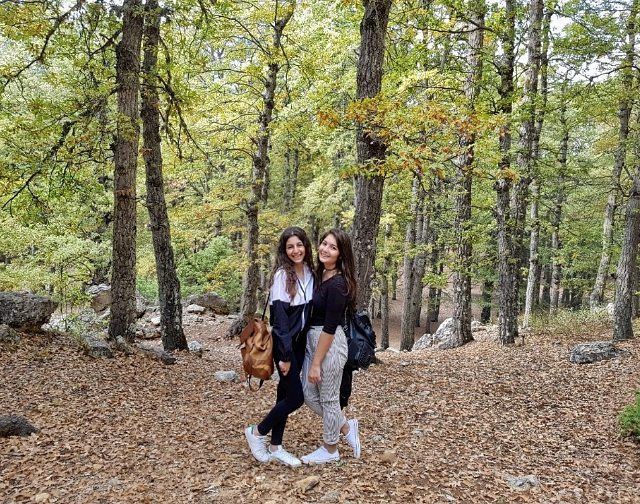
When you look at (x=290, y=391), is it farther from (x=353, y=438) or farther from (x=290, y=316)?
(x=353, y=438)

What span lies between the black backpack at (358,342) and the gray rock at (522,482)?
1.65m

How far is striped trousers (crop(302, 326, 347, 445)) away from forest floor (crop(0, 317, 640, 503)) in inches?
16.3

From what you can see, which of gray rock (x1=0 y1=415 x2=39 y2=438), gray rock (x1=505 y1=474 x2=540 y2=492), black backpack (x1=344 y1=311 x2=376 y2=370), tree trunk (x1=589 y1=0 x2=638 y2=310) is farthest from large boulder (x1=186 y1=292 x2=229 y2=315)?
gray rock (x1=505 y1=474 x2=540 y2=492)

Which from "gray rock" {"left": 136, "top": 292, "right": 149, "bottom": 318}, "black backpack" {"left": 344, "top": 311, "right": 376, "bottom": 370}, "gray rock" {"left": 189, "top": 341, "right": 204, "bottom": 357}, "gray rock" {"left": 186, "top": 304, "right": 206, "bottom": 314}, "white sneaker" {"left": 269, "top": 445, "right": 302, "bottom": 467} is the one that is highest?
"black backpack" {"left": 344, "top": 311, "right": 376, "bottom": 370}

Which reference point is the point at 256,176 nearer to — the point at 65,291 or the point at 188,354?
the point at 188,354

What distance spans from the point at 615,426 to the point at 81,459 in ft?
19.1

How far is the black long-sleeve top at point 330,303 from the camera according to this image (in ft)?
12.4

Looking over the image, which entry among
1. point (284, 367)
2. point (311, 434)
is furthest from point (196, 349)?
point (284, 367)

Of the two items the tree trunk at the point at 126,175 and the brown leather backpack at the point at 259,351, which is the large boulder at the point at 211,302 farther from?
the brown leather backpack at the point at 259,351

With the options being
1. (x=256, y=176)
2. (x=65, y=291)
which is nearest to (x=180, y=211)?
(x=256, y=176)

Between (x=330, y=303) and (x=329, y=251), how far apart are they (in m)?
0.43

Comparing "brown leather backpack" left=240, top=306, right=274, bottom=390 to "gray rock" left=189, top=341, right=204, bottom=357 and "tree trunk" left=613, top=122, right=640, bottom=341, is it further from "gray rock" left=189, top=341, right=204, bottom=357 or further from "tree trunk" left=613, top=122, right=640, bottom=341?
"tree trunk" left=613, top=122, right=640, bottom=341

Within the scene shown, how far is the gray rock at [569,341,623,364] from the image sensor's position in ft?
28.0

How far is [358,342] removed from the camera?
13.3ft
